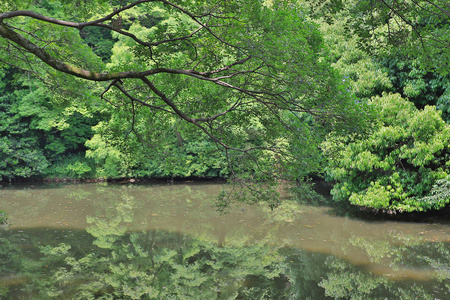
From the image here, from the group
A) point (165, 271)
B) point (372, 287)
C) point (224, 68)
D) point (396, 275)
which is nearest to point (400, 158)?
point (396, 275)

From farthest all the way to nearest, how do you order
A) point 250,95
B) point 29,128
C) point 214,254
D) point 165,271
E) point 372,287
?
1. point 29,128
2. point 214,254
3. point 165,271
4. point 372,287
5. point 250,95

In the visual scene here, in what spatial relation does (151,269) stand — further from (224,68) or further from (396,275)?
(396,275)

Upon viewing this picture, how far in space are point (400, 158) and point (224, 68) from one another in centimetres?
813

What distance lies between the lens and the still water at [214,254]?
20.6 ft

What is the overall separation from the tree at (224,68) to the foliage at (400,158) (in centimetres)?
444

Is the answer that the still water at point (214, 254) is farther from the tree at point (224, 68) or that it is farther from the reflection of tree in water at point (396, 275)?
the tree at point (224, 68)

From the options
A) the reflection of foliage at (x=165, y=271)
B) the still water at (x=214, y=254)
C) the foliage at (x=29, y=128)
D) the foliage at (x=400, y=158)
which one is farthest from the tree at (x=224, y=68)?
the foliage at (x=29, y=128)

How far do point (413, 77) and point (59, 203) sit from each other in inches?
481

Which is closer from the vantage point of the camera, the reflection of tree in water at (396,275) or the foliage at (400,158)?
the reflection of tree in water at (396,275)

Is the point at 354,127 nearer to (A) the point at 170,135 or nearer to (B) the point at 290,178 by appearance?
(B) the point at 290,178

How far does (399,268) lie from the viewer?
7426mm

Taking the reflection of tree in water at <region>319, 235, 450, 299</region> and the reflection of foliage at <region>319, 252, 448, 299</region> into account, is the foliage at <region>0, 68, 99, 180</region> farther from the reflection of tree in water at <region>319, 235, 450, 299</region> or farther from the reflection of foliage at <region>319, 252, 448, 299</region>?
the reflection of foliage at <region>319, 252, 448, 299</region>

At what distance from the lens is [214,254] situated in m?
8.23

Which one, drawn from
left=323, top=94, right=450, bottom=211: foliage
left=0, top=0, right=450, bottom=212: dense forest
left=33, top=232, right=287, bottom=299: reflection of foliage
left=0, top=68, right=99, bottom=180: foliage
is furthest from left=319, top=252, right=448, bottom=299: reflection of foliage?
left=0, top=68, right=99, bottom=180: foliage
